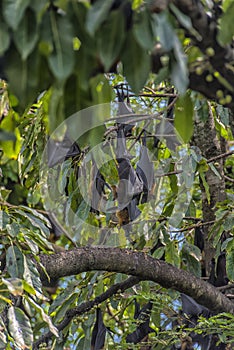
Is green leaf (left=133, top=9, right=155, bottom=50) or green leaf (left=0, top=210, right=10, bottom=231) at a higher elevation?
green leaf (left=133, top=9, right=155, bottom=50)

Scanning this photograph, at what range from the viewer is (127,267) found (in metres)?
2.31

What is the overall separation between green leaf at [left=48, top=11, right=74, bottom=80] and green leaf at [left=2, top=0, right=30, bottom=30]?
56 millimetres

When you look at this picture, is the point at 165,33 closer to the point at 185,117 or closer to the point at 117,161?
the point at 185,117

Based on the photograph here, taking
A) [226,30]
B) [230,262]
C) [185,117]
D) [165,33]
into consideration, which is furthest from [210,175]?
[165,33]

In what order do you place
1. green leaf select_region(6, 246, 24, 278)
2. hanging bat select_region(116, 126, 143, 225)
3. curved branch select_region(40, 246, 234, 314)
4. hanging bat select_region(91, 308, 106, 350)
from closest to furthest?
1. green leaf select_region(6, 246, 24, 278)
2. curved branch select_region(40, 246, 234, 314)
3. hanging bat select_region(116, 126, 143, 225)
4. hanging bat select_region(91, 308, 106, 350)

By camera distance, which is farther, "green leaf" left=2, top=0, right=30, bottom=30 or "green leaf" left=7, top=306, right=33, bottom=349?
"green leaf" left=7, top=306, right=33, bottom=349

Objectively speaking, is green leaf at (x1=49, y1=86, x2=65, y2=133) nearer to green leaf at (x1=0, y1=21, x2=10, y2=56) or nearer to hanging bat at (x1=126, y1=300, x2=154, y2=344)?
green leaf at (x1=0, y1=21, x2=10, y2=56)

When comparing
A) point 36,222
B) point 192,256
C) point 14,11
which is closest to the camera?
Result: point 14,11

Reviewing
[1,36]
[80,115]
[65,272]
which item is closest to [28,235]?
[65,272]

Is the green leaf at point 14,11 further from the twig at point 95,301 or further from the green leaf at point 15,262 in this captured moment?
the twig at point 95,301

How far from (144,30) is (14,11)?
16 cm

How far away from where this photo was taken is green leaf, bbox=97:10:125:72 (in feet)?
2.96

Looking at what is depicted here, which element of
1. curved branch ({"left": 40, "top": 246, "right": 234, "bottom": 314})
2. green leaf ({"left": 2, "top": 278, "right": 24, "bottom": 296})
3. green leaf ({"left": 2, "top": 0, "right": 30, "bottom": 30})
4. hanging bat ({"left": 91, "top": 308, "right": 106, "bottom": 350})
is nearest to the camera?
green leaf ({"left": 2, "top": 0, "right": 30, "bottom": 30})

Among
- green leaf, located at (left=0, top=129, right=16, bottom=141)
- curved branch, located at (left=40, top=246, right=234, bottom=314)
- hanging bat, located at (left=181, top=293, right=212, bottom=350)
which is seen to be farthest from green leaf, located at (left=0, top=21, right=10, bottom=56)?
hanging bat, located at (left=181, top=293, right=212, bottom=350)
